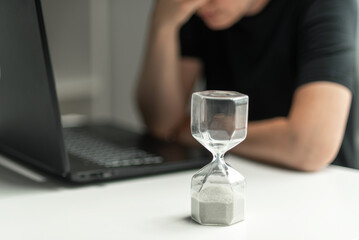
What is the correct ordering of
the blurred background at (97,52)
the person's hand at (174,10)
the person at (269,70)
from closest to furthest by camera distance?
the person at (269,70)
the person's hand at (174,10)
the blurred background at (97,52)

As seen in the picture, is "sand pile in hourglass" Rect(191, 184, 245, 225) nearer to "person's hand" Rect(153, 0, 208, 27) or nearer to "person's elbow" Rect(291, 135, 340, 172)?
"person's elbow" Rect(291, 135, 340, 172)

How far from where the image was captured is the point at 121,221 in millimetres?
742

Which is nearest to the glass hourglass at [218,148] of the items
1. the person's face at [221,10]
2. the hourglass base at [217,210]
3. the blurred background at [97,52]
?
the hourglass base at [217,210]

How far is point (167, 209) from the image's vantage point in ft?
2.62

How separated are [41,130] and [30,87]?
70mm

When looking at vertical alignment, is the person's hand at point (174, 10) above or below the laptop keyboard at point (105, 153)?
above

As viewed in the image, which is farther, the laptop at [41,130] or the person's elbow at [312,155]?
the person's elbow at [312,155]

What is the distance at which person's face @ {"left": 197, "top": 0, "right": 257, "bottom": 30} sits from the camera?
51.3 inches

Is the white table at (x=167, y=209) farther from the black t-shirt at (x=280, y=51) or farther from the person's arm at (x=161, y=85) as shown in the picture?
the person's arm at (x=161, y=85)

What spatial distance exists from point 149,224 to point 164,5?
0.74m

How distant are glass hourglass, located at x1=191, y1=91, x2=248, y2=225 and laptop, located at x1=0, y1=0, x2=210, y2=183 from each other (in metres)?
0.23

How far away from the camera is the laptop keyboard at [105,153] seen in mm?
989

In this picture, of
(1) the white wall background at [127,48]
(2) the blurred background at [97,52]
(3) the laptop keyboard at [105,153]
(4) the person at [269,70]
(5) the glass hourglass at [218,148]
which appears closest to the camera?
(5) the glass hourglass at [218,148]

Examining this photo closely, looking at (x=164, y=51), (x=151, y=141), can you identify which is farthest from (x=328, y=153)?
(x=164, y=51)
